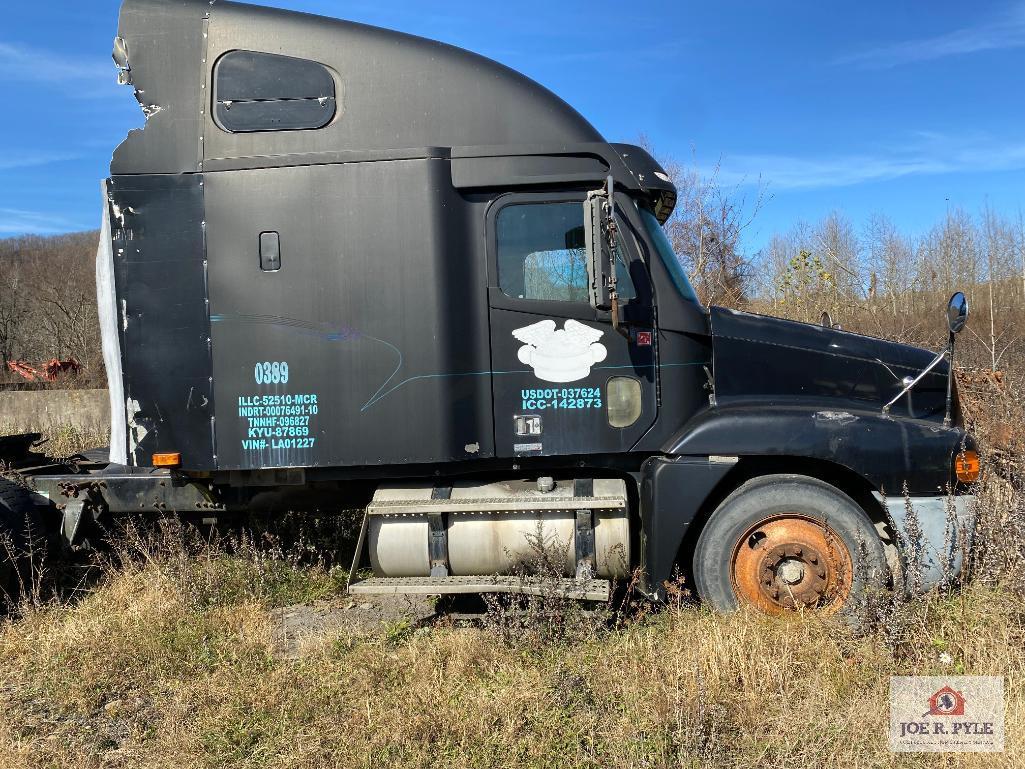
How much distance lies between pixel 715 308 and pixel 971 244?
3042 cm

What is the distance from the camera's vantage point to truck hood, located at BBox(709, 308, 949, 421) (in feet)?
15.4

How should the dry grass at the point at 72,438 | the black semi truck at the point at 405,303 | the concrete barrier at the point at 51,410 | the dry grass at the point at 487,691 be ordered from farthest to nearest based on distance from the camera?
1. the concrete barrier at the point at 51,410
2. the dry grass at the point at 72,438
3. the black semi truck at the point at 405,303
4. the dry grass at the point at 487,691

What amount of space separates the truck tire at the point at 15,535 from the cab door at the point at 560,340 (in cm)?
333

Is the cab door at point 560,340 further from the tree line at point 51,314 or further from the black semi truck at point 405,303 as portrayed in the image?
the tree line at point 51,314

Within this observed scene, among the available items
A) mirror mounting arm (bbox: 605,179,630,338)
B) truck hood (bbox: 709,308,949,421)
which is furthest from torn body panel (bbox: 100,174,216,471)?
truck hood (bbox: 709,308,949,421)

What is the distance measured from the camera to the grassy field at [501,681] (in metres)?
3.23

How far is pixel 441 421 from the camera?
449cm

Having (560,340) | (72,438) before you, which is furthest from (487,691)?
(72,438)

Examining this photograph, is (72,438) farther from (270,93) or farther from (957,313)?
(957,313)

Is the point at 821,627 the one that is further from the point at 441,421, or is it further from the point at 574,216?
the point at 574,216

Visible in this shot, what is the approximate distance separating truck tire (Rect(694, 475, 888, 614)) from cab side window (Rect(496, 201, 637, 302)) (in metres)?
1.49

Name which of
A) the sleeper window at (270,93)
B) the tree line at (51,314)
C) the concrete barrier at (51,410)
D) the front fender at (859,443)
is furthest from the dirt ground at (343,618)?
the tree line at (51,314)

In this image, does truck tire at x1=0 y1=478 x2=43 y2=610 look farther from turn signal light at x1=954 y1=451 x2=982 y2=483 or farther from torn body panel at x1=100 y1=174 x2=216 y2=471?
turn signal light at x1=954 y1=451 x2=982 y2=483

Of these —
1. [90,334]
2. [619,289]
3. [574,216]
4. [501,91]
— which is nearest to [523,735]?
[619,289]
